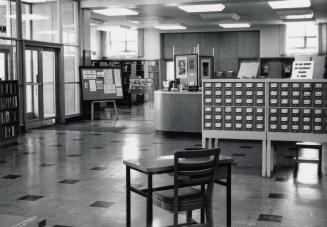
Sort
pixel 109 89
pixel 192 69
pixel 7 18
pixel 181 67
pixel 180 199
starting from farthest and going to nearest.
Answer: pixel 109 89 → pixel 181 67 → pixel 192 69 → pixel 7 18 → pixel 180 199

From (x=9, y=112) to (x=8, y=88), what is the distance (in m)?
0.49

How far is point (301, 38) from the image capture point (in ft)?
66.1

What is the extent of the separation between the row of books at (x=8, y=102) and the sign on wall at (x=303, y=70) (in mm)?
5649

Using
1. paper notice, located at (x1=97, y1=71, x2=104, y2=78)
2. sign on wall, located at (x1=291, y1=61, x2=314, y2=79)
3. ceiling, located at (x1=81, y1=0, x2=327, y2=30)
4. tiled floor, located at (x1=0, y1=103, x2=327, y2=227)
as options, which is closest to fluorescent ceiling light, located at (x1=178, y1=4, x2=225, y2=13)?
ceiling, located at (x1=81, y1=0, x2=327, y2=30)

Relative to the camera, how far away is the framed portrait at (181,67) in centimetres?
1112

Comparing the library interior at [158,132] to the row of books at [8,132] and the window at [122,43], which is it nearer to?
the row of books at [8,132]

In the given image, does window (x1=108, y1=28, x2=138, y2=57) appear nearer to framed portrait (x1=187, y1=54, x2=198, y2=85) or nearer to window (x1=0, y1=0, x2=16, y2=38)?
framed portrait (x1=187, y1=54, x2=198, y2=85)

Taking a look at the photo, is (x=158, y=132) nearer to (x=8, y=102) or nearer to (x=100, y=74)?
(x=8, y=102)

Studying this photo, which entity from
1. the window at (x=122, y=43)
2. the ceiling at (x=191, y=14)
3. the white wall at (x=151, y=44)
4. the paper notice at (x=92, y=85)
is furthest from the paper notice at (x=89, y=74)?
the window at (x=122, y=43)

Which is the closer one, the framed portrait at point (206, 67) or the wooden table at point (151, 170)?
the wooden table at point (151, 170)

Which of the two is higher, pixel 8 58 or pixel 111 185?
pixel 8 58

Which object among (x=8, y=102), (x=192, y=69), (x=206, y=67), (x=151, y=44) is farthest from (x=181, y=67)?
(x=151, y=44)

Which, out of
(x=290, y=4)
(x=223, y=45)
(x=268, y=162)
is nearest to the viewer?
(x=268, y=162)

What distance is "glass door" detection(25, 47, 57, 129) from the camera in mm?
11828
